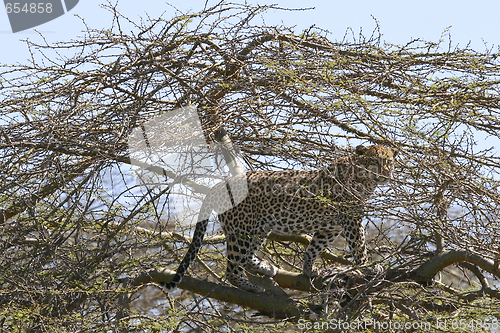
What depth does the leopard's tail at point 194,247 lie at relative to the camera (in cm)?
645

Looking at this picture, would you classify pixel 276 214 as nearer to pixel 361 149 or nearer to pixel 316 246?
pixel 316 246

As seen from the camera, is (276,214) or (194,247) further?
(276,214)

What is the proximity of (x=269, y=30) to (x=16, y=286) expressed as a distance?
430 centimetres

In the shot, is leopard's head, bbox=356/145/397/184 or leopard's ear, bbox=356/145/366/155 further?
leopard's ear, bbox=356/145/366/155

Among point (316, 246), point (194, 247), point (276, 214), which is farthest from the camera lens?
point (316, 246)

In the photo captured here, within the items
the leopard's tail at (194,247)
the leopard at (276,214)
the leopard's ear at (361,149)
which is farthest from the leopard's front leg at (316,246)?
the leopard's tail at (194,247)

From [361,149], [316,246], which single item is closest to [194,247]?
[316,246]

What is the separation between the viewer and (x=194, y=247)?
6602mm

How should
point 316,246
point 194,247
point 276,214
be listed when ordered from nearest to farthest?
point 194,247 → point 276,214 → point 316,246

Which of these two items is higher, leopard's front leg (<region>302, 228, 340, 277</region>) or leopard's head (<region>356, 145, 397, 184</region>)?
leopard's head (<region>356, 145, 397, 184</region>)

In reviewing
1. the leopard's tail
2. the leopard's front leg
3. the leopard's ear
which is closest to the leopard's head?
the leopard's ear

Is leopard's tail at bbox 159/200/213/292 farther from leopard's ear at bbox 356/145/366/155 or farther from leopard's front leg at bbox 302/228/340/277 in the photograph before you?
leopard's ear at bbox 356/145/366/155

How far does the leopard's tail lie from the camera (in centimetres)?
645

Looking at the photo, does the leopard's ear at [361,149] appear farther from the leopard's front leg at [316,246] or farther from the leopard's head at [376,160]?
the leopard's front leg at [316,246]
